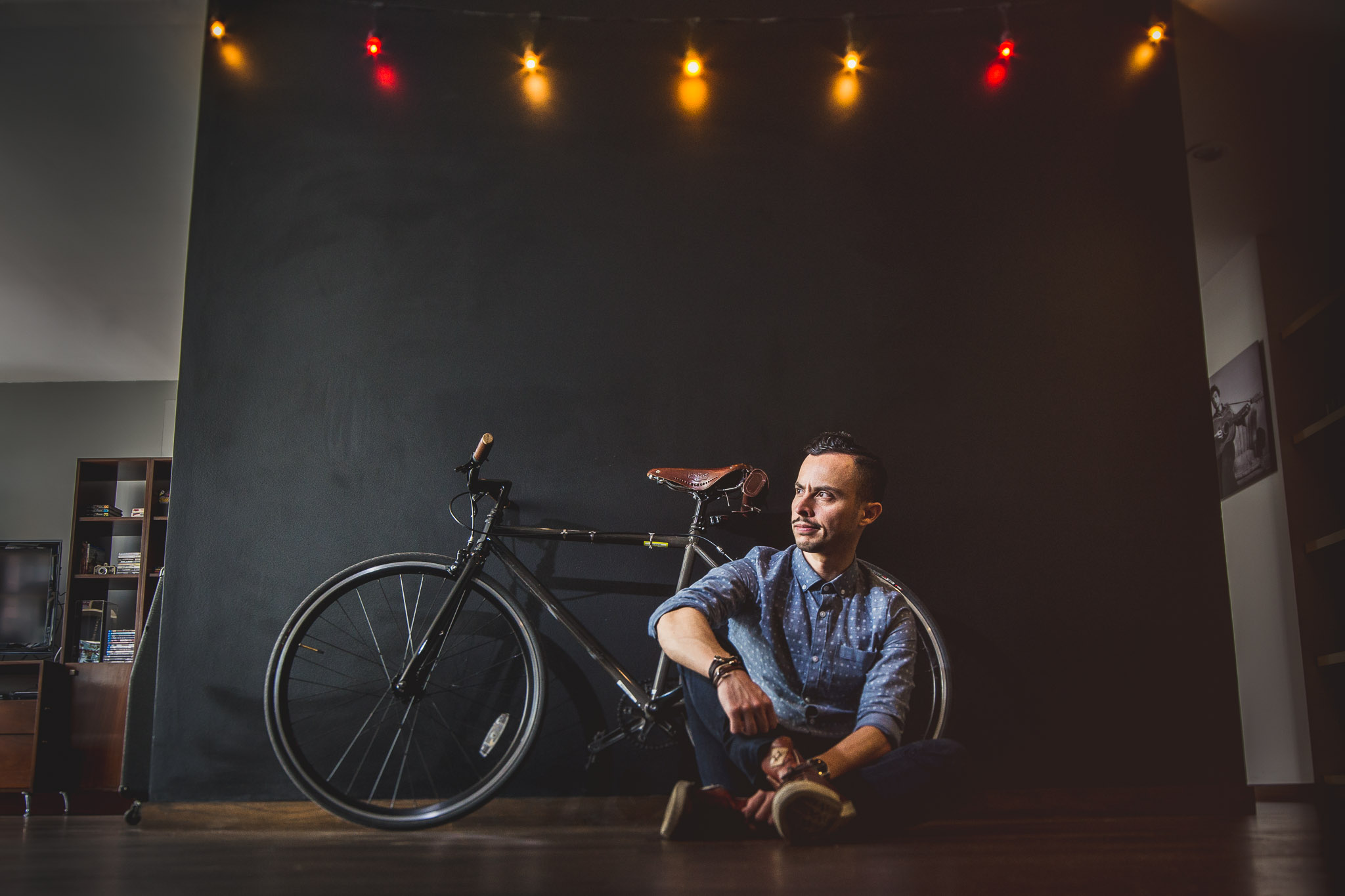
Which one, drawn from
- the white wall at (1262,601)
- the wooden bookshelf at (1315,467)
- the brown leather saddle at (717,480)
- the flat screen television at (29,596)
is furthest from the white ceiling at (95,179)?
the white wall at (1262,601)

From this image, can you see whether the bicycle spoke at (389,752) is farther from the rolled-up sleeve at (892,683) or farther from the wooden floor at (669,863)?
the rolled-up sleeve at (892,683)

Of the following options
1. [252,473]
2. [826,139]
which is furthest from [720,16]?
[252,473]

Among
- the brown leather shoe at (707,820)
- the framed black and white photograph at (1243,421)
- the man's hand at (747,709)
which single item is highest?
the framed black and white photograph at (1243,421)

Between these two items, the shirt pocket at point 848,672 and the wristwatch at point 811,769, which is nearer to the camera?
the wristwatch at point 811,769

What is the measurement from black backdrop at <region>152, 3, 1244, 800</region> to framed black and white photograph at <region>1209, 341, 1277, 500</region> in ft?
7.83

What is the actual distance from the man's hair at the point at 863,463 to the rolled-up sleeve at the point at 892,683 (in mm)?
303

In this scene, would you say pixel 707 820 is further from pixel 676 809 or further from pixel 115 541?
pixel 115 541

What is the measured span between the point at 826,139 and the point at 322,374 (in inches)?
67.3

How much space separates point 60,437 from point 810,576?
8.00 meters

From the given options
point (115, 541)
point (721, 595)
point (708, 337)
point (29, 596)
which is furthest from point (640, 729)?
point (29, 596)

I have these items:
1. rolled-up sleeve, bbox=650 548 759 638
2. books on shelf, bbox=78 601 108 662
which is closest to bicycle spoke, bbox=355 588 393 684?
rolled-up sleeve, bbox=650 548 759 638

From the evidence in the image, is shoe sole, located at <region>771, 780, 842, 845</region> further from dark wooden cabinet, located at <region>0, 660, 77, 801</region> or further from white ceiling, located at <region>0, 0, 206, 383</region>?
dark wooden cabinet, located at <region>0, 660, 77, 801</region>

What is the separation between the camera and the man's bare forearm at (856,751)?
1.81 m

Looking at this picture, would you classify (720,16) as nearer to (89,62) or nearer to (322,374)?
(322,374)
